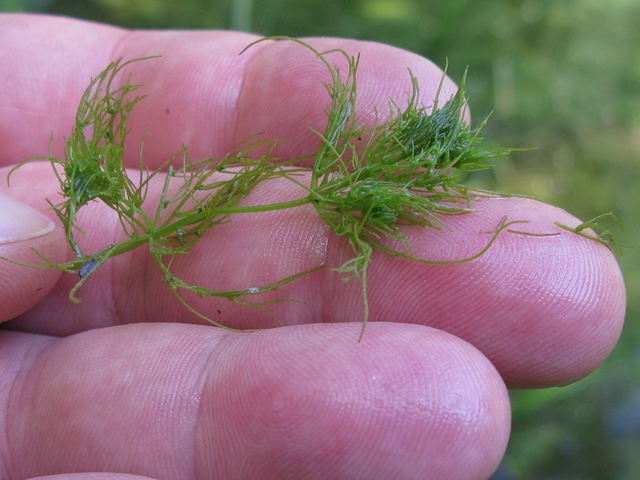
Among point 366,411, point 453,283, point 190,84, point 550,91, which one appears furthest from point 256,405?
point 550,91

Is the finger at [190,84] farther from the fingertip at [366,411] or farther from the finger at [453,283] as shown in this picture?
the fingertip at [366,411]

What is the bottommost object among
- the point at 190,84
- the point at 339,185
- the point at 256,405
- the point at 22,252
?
the point at 256,405

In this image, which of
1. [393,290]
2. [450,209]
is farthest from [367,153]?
[393,290]

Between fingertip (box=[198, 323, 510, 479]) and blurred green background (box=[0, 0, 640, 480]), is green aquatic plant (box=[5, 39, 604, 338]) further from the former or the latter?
blurred green background (box=[0, 0, 640, 480])

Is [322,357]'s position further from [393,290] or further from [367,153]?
[367,153]

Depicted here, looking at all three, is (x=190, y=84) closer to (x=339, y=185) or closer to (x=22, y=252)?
(x=339, y=185)

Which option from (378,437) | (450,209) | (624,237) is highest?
(450,209)

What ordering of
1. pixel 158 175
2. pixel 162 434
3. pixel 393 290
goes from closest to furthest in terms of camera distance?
1. pixel 162 434
2. pixel 393 290
3. pixel 158 175

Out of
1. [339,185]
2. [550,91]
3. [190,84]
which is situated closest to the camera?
[339,185]

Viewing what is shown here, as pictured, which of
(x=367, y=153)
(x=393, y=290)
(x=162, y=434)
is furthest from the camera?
(x=367, y=153)
